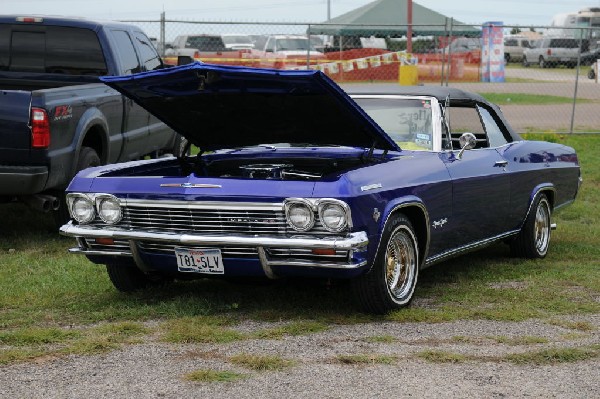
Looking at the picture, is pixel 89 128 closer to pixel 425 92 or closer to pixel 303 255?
pixel 425 92

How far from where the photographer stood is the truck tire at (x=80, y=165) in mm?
9680

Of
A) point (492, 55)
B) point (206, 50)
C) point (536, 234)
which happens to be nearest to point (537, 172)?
point (536, 234)

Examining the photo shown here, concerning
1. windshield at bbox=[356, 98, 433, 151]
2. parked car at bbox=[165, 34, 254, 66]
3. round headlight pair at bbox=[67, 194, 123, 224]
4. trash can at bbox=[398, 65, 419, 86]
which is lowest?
parked car at bbox=[165, 34, 254, 66]

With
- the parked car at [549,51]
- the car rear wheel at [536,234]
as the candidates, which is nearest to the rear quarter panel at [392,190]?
the car rear wheel at [536,234]

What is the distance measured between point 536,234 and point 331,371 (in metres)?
4.13

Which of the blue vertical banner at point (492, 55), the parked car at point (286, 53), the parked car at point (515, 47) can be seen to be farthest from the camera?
the parked car at point (515, 47)

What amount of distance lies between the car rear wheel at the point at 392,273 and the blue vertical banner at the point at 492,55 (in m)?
20.9

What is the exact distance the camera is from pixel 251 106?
724 centimetres

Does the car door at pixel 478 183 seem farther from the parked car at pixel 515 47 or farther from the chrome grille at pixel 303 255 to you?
the parked car at pixel 515 47

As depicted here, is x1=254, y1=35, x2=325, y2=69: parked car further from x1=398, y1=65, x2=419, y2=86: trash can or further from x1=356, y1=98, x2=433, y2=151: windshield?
x1=356, y1=98, x2=433, y2=151: windshield

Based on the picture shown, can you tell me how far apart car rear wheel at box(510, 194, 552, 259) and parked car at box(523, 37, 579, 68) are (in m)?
21.3

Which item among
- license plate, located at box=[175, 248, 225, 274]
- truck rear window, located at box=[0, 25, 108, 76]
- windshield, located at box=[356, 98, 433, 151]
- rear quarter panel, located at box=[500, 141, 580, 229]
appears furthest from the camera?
truck rear window, located at box=[0, 25, 108, 76]

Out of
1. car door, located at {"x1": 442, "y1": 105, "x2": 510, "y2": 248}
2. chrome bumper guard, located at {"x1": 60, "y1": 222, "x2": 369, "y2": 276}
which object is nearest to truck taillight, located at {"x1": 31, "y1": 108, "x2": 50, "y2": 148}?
chrome bumper guard, located at {"x1": 60, "y1": 222, "x2": 369, "y2": 276}

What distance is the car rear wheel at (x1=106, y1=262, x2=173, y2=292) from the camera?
7.29 meters
